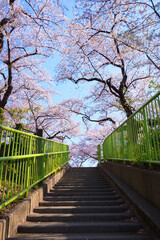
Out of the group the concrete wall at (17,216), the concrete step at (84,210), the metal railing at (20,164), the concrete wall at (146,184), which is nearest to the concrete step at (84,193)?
the metal railing at (20,164)

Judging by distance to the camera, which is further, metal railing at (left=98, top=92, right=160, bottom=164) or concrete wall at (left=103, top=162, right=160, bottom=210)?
metal railing at (left=98, top=92, right=160, bottom=164)

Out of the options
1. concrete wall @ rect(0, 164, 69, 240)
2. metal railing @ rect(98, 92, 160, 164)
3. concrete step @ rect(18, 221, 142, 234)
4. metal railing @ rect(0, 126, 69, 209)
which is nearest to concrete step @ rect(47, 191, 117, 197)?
metal railing @ rect(0, 126, 69, 209)

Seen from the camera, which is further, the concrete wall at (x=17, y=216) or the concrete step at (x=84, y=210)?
the concrete step at (x=84, y=210)

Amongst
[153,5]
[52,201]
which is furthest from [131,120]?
[153,5]

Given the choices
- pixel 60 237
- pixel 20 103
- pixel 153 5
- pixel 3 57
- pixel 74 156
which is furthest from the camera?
pixel 74 156

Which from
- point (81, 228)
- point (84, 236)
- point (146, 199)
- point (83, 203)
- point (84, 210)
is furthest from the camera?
point (83, 203)

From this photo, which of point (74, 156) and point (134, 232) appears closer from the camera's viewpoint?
point (134, 232)

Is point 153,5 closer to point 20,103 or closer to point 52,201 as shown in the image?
point 52,201

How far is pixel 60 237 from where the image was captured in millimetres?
2320

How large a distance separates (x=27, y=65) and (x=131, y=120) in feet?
35.2

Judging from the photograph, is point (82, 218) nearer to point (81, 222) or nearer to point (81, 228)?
point (81, 222)

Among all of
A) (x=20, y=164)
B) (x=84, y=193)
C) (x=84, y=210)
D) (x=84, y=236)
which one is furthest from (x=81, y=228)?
(x=84, y=193)

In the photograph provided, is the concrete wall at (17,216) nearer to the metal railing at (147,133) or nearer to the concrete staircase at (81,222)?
the concrete staircase at (81,222)

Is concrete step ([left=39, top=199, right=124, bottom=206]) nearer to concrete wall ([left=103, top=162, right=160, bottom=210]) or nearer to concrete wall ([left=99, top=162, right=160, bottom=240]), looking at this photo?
concrete wall ([left=99, top=162, right=160, bottom=240])
